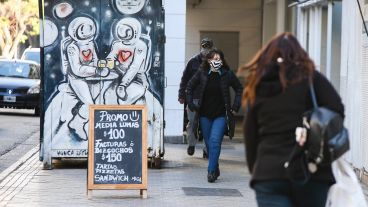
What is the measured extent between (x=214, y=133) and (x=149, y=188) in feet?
3.60

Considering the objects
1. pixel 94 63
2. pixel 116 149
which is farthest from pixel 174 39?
pixel 116 149

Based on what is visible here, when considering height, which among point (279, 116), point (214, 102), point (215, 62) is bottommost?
point (214, 102)

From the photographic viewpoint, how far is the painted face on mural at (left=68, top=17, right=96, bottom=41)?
40.6 feet

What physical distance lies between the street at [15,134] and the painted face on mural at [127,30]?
2.68 m

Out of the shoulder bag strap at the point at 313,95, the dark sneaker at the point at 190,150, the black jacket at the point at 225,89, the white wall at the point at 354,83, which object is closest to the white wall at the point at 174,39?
the dark sneaker at the point at 190,150

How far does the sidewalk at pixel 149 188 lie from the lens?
988 cm

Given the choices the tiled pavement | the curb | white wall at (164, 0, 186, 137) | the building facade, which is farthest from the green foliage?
the tiled pavement

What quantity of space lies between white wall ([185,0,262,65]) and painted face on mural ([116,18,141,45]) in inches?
418

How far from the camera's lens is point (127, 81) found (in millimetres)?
12547

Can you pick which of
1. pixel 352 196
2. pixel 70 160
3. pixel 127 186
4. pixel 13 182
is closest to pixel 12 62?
pixel 70 160

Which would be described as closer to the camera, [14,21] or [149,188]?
[149,188]

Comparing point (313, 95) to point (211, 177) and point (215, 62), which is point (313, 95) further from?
point (211, 177)

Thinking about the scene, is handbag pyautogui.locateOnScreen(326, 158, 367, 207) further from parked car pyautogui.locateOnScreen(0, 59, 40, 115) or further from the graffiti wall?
parked car pyautogui.locateOnScreen(0, 59, 40, 115)

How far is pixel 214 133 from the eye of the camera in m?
11.3
